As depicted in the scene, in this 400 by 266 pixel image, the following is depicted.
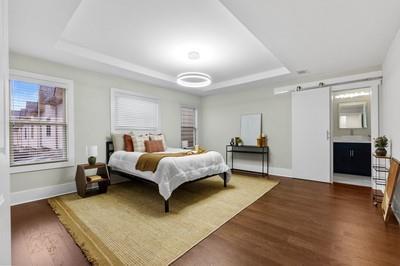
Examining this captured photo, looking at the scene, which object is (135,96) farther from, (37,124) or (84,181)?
(84,181)

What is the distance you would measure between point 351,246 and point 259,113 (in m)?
3.78

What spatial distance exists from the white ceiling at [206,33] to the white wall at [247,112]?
1.22 m

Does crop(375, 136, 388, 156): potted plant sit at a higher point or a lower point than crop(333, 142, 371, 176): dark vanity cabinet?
higher

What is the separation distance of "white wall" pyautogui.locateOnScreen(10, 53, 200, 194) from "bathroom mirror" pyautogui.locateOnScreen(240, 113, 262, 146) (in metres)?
2.88

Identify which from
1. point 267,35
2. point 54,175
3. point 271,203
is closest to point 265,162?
point 271,203

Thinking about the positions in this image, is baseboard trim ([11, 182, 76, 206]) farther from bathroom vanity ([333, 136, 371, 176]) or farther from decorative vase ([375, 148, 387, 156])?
bathroom vanity ([333, 136, 371, 176])

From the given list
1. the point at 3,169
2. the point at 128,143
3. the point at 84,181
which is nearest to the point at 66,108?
the point at 128,143

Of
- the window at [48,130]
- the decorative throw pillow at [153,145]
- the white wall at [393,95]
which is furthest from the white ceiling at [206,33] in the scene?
the decorative throw pillow at [153,145]

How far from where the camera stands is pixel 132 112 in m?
4.65

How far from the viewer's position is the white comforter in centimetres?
277

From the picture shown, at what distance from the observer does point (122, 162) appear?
144 inches

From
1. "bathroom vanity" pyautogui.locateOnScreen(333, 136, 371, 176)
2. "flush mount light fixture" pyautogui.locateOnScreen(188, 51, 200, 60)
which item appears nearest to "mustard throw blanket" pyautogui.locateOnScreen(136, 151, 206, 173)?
"flush mount light fixture" pyautogui.locateOnScreen(188, 51, 200, 60)

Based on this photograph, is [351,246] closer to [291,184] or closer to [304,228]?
[304,228]

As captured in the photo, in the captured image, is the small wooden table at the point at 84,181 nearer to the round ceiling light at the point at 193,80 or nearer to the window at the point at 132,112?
the window at the point at 132,112
